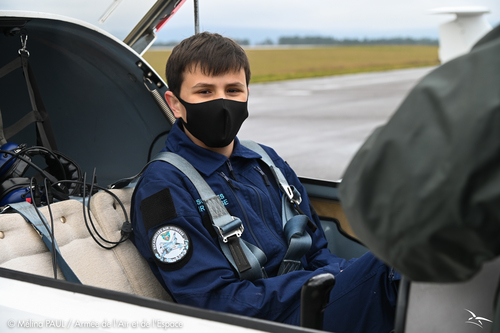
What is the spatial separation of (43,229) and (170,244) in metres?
0.41

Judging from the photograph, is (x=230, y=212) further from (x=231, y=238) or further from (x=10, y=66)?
(x=10, y=66)

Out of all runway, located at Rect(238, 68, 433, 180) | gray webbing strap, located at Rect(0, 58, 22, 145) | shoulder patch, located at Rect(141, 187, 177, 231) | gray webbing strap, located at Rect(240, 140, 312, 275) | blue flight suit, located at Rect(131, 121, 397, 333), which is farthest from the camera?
runway, located at Rect(238, 68, 433, 180)

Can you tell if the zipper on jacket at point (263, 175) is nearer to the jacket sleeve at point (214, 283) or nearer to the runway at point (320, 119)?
the jacket sleeve at point (214, 283)

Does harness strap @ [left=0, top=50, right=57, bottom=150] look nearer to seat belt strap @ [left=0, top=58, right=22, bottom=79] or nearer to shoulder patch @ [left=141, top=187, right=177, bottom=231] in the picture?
seat belt strap @ [left=0, top=58, right=22, bottom=79]

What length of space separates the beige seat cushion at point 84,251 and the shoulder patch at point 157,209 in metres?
0.24

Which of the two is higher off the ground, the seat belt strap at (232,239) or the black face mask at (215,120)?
the black face mask at (215,120)

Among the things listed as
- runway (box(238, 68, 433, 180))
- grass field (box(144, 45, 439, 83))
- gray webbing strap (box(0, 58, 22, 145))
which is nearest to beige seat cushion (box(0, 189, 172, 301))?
gray webbing strap (box(0, 58, 22, 145))

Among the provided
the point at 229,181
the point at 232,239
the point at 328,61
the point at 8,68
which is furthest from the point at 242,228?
the point at 328,61

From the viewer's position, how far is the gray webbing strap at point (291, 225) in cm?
150

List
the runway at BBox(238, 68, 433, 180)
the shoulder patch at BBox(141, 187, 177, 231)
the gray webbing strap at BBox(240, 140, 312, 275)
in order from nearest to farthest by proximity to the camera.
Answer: the shoulder patch at BBox(141, 187, 177, 231) < the gray webbing strap at BBox(240, 140, 312, 275) < the runway at BBox(238, 68, 433, 180)

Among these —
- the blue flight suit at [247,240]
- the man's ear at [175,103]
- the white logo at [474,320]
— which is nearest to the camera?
the white logo at [474,320]

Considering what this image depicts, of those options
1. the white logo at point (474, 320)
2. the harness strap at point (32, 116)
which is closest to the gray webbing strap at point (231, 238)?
the white logo at point (474, 320)

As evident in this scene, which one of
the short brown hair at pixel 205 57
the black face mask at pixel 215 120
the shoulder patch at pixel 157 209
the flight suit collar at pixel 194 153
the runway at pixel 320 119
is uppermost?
the short brown hair at pixel 205 57

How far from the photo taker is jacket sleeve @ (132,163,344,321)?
1.25 m
